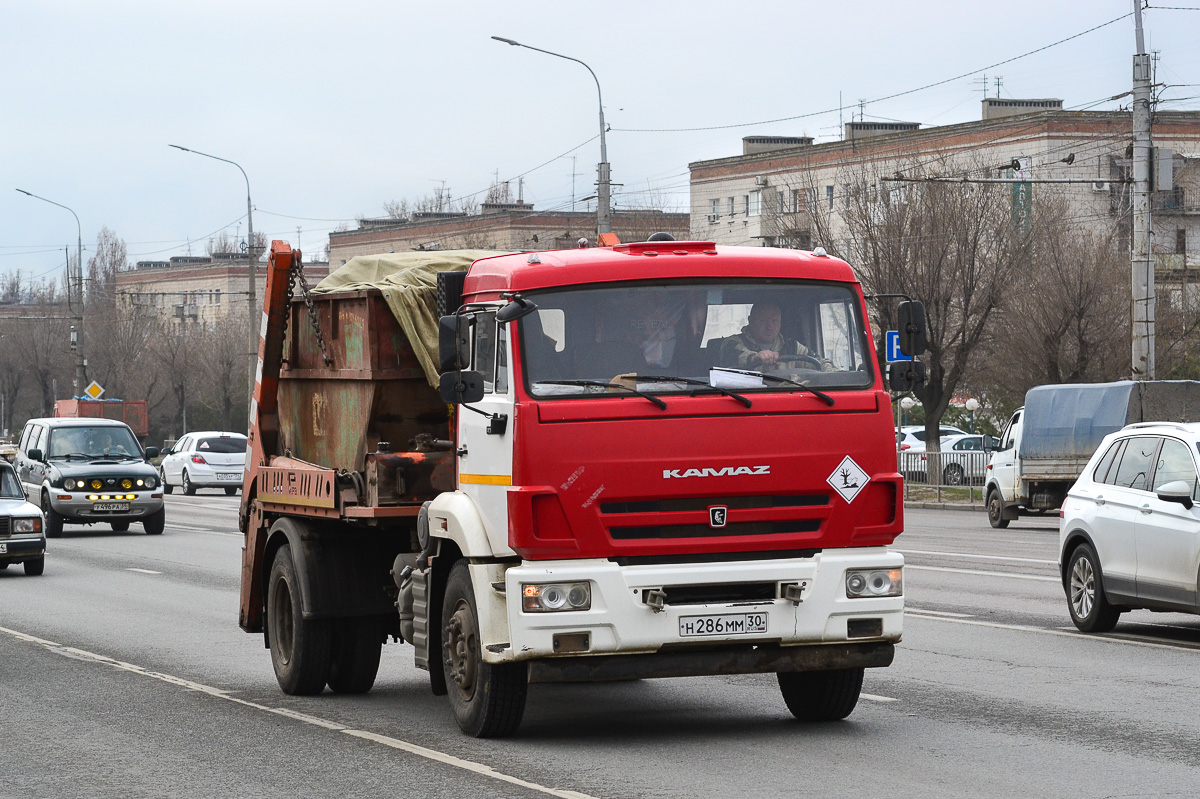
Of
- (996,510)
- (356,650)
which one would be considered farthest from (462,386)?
(996,510)

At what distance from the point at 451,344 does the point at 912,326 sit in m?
2.43

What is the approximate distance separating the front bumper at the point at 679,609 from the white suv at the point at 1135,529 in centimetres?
497

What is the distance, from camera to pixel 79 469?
99.7ft

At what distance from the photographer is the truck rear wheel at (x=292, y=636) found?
436 inches

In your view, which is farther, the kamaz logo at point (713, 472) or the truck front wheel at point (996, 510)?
the truck front wheel at point (996, 510)

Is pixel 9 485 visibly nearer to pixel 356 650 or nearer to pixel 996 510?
pixel 356 650

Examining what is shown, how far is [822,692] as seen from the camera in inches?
381

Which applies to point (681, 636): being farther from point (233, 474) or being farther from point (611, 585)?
point (233, 474)

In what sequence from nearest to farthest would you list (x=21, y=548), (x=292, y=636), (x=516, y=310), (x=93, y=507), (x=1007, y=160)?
(x=516, y=310) → (x=292, y=636) → (x=21, y=548) → (x=93, y=507) → (x=1007, y=160)

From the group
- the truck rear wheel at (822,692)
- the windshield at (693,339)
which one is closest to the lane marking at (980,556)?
the truck rear wheel at (822,692)

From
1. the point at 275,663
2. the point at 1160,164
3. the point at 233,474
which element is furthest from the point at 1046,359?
the point at 275,663

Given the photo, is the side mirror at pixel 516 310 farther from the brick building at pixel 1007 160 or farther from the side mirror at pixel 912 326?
the brick building at pixel 1007 160

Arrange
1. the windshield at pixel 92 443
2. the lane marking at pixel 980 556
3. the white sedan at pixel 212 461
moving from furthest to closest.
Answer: the white sedan at pixel 212 461 < the windshield at pixel 92 443 < the lane marking at pixel 980 556

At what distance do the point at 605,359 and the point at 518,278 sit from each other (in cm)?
62
